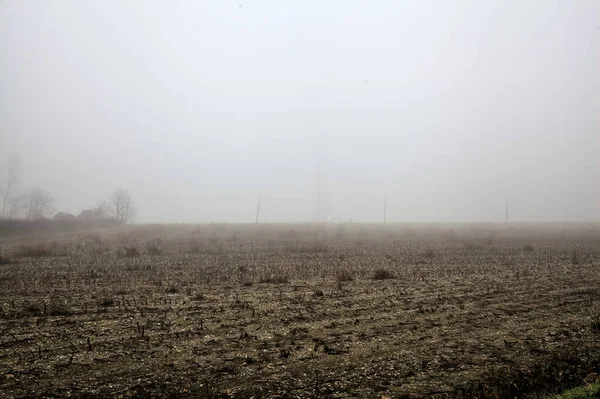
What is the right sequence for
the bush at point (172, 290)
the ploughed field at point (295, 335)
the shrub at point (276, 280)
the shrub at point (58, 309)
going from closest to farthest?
the ploughed field at point (295, 335) < the shrub at point (58, 309) < the bush at point (172, 290) < the shrub at point (276, 280)

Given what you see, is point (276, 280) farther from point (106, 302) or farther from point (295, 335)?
point (295, 335)

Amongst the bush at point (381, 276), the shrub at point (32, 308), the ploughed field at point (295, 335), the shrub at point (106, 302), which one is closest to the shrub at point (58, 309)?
the ploughed field at point (295, 335)

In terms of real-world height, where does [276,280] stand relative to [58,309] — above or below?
below

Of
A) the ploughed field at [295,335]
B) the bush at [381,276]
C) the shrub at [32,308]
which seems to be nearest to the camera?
the ploughed field at [295,335]

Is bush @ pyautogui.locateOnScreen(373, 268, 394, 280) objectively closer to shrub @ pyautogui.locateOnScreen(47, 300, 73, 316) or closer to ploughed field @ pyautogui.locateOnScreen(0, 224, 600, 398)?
ploughed field @ pyautogui.locateOnScreen(0, 224, 600, 398)

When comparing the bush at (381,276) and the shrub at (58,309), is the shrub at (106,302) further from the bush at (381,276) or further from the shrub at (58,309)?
the bush at (381,276)

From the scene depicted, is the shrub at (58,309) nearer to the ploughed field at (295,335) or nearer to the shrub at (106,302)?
the ploughed field at (295,335)

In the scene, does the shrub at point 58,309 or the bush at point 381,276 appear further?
the bush at point 381,276

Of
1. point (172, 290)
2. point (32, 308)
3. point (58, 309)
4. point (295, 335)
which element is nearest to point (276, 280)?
point (172, 290)

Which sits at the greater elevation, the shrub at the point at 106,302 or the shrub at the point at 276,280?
the shrub at the point at 106,302

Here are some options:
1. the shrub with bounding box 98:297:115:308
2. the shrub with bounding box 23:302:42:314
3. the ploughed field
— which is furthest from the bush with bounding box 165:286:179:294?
the shrub with bounding box 23:302:42:314

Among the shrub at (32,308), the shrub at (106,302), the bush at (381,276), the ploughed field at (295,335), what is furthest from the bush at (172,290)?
the bush at (381,276)

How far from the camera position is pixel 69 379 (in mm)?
6434

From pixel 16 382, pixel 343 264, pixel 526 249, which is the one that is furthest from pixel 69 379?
pixel 526 249
